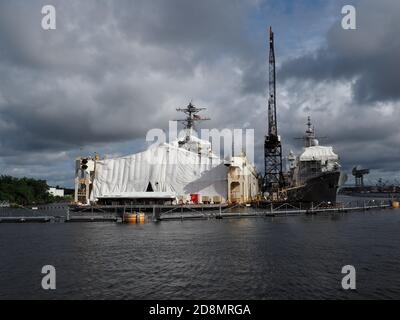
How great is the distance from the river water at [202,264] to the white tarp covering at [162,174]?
66569 millimetres

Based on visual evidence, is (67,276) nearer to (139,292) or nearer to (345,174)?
(139,292)

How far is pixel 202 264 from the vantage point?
32.2 meters

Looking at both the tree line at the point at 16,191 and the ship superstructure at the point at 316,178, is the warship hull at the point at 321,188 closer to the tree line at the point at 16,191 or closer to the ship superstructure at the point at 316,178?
the ship superstructure at the point at 316,178

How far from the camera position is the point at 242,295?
23.6 meters

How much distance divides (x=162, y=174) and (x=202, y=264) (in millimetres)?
90475

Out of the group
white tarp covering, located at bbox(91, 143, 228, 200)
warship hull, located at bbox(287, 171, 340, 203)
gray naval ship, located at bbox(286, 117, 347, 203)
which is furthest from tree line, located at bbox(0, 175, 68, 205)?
warship hull, located at bbox(287, 171, 340, 203)

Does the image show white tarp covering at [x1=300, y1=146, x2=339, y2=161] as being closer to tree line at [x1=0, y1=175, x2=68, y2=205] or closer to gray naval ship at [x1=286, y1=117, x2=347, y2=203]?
gray naval ship at [x1=286, y1=117, x2=347, y2=203]

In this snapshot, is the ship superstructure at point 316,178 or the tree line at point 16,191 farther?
the tree line at point 16,191

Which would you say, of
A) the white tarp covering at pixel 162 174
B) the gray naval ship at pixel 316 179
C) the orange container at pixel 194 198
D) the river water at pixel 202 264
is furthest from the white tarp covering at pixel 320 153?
the river water at pixel 202 264

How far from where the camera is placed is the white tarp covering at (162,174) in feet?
393

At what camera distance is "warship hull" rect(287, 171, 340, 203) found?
105875mm
